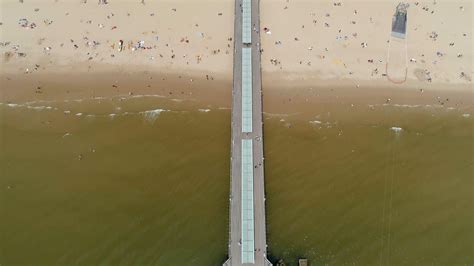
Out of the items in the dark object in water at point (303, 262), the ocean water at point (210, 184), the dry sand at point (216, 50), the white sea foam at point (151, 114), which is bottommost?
the dark object in water at point (303, 262)

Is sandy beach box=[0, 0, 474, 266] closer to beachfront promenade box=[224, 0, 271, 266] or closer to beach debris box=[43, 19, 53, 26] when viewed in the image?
beach debris box=[43, 19, 53, 26]

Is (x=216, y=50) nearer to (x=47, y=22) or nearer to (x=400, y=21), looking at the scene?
(x=47, y=22)

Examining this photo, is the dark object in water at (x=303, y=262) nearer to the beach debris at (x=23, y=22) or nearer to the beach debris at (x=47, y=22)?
the beach debris at (x=47, y=22)

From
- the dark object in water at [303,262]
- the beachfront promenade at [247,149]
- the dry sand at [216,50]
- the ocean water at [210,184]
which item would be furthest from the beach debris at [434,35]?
the dark object in water at [303,262]

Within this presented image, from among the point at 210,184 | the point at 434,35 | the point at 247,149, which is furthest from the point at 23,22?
the point at 434,35

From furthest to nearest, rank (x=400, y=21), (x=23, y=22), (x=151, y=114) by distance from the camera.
→ (x=400, y=21) → (x=23, y=22) → (x=151, y=114)

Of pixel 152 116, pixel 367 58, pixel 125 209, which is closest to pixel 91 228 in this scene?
pixel 125 209
